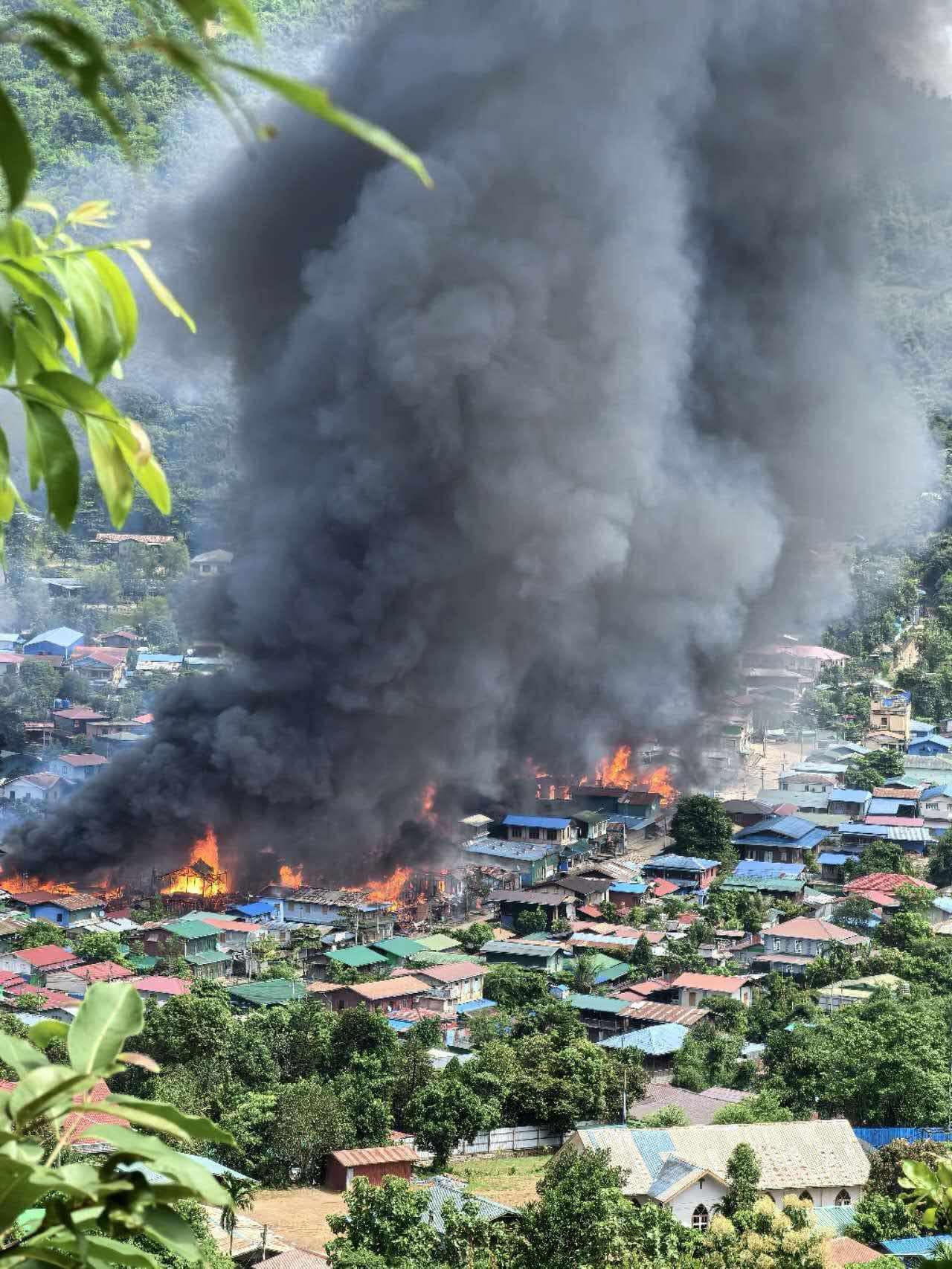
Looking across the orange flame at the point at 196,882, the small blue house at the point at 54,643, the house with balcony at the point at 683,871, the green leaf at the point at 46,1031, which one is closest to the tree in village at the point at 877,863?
the house with balcony at the point at 683,871

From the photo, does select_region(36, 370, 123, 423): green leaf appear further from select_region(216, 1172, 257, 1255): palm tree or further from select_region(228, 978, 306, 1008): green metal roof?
select_region(228, 978, 306, 1008): green metal roof

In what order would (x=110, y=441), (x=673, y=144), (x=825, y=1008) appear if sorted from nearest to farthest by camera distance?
(x=110, y=441)
(x=825, y=1008)
(x=673, y=144)

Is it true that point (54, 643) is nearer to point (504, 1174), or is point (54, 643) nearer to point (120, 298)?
point (504, 1174)

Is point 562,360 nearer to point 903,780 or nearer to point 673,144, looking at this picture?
point 673,144

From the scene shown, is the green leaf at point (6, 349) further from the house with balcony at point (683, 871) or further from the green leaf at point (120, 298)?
the house with balcony at point (683, 871)

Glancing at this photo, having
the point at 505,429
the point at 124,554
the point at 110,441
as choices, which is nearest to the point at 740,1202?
the point at 110,441
